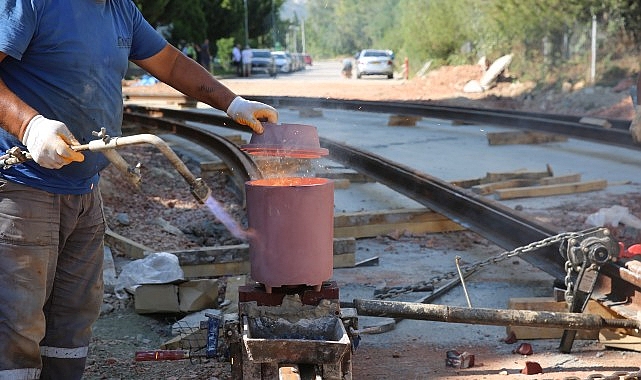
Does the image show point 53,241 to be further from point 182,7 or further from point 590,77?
point 182,7

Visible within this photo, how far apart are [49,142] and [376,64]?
44711mm

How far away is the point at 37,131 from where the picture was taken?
299 centimetres

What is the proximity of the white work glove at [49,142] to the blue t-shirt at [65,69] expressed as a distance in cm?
24

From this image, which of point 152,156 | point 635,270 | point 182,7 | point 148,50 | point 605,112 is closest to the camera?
point 148,50

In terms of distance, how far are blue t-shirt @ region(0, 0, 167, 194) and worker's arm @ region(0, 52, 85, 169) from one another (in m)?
0.12

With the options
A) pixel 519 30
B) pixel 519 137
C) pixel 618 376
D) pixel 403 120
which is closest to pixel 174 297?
pixel 618 376

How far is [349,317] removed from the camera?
338 centimetres

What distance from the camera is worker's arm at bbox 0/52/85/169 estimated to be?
296 cm

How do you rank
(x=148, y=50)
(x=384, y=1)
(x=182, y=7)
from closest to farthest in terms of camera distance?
(x=148, y=50), (x=182, y=7), (x=384, y=1)

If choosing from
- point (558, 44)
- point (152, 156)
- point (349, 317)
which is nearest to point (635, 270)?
point (349, 317)

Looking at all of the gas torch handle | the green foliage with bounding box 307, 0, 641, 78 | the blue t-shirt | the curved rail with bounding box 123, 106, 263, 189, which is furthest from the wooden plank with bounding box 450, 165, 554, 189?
the green foliage with bounding box 307, 0, 641, 78

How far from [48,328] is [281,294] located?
3.13 ft

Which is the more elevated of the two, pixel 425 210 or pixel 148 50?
pixel 148 50

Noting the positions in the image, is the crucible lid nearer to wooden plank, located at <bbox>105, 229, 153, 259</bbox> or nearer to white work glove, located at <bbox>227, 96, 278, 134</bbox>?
white work glove, located at <bbox>227, 96, 278, 134</bbox>
